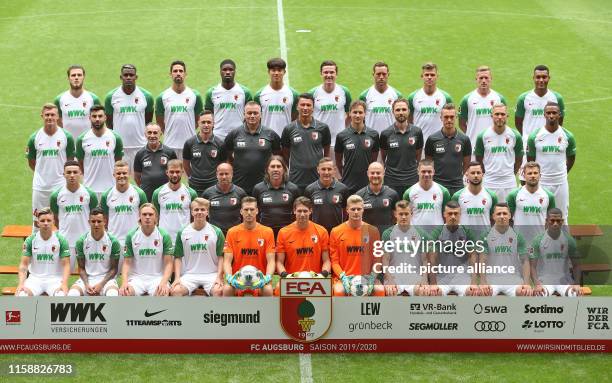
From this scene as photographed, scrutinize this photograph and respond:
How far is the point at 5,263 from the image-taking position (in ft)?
42.4

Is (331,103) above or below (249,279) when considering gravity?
above

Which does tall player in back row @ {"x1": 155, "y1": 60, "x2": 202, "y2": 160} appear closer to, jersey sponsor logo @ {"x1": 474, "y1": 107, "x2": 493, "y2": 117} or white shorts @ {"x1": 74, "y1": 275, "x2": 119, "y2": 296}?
white shorts @ {"x1": 74, "y1": 275, "x2": 119, "y2": 296}

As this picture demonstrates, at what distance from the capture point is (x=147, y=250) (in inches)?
446

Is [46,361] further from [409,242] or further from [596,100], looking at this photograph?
[596,100]

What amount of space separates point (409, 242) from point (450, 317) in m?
0.97

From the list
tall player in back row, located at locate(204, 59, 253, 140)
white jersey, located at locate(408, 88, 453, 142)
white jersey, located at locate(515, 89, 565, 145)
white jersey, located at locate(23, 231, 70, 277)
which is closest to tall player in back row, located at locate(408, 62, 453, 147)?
white jersey, located at locate(408, 88, 453, 142)

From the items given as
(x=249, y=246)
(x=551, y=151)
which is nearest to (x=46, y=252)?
(x=249, y=246)

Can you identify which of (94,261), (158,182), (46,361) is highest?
(158,182)

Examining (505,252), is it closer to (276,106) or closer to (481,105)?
(481,105)

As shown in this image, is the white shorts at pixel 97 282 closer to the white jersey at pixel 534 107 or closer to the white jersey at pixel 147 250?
the white jersey at pixel 147 250

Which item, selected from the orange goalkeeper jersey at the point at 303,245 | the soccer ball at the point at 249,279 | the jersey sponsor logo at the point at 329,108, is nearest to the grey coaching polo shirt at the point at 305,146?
the jersey sponsor logo at the point at 329,108

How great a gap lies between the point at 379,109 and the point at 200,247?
140 inches

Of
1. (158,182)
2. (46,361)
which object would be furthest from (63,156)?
(46,361)

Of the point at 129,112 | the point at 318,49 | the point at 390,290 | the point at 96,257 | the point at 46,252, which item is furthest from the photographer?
the point at 318,49
